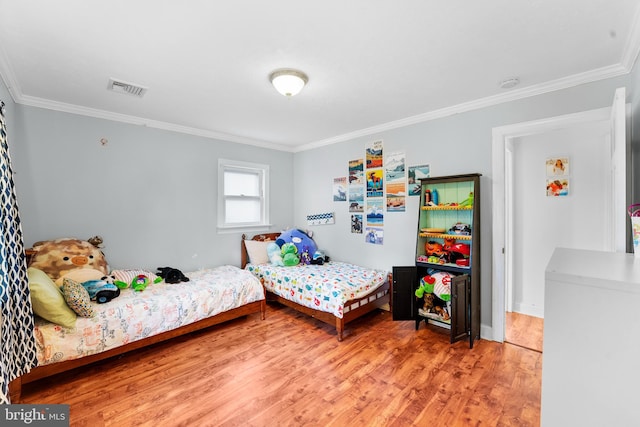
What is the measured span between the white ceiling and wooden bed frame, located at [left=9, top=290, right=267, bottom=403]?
2307 millimetres

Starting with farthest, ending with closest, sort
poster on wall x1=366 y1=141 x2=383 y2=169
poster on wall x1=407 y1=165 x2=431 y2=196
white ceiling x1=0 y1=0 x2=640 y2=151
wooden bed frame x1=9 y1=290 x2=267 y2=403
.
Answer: poster on wall x1=366 y1=141 x2=383 y2=169, poster on wall x1=407 y1=165 x2=431 y2=196, wooden bed frame x1=9 y1=290 x2=267 y2=403, white ceiling x1=0 y1=0 x2=640 y2=151

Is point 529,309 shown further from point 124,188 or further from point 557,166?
point 124,188

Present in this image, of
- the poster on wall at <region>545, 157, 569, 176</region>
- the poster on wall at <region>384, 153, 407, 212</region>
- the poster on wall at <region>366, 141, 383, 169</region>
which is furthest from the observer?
the poster on wall at <region>366, 141, 383, 169</region>

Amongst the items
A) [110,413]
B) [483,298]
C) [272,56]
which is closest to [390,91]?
[272,56]

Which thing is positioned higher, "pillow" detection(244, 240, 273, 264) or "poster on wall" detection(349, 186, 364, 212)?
"poster on wall" detection(349, 186, 364, 212)

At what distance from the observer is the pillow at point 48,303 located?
82.7 inches

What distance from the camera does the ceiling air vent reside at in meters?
2.46

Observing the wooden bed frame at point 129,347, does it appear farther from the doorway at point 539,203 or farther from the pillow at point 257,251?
the doorway at point 539,203

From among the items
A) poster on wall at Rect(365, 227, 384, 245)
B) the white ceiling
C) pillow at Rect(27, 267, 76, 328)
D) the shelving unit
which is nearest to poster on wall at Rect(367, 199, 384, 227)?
poster on wall at Rect(365, 227, 384, 245)

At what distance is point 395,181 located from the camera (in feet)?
12.0

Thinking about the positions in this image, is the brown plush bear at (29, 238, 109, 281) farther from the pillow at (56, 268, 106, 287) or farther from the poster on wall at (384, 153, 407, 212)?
the poster on wall at (384, 153, 407, 212)

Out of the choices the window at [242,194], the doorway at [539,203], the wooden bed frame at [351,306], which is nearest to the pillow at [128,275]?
the window at [242,194]

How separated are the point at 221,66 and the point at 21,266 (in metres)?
1.96

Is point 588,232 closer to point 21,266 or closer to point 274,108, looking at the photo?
point 274,108
